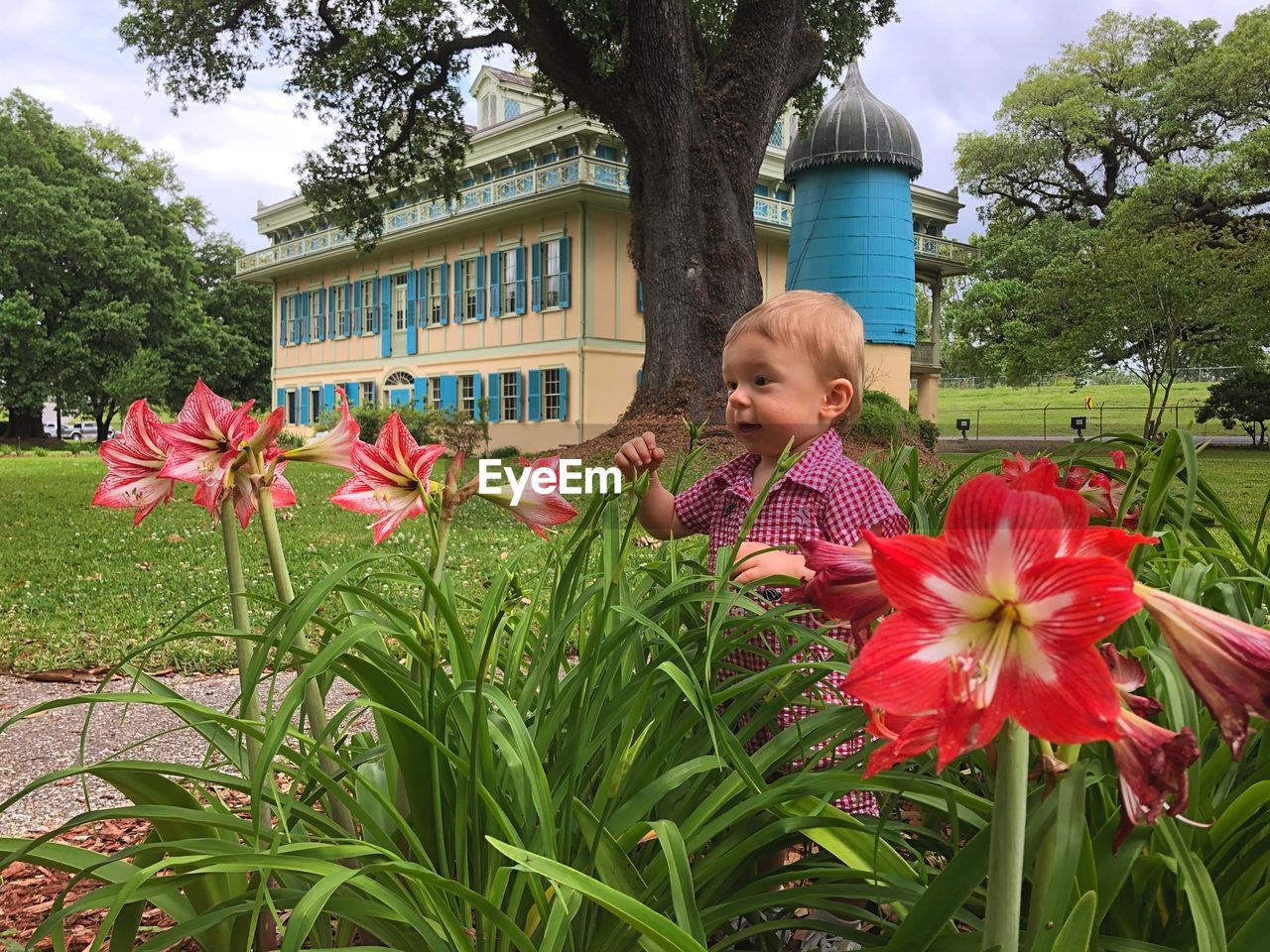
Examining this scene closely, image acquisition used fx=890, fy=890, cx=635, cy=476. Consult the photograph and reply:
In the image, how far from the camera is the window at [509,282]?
19.4 metres

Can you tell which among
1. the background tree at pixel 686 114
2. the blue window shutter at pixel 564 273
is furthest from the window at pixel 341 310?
the background tree at pixel 686 114

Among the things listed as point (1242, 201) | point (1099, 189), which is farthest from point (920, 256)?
point (1099, 189)

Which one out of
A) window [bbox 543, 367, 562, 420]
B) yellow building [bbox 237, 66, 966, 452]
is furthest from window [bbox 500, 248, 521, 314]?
window [bbox 543, 367, 562, 420]

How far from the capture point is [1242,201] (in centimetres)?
2295

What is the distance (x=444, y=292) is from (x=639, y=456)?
68.5 ft

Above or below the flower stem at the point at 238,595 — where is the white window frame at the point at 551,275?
above

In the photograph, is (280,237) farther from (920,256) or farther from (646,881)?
(646,881)

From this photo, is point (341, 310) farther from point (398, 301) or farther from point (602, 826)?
point (602, 826)

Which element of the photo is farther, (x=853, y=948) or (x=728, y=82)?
(x=728, y=82)

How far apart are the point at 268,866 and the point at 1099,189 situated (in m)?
35.6

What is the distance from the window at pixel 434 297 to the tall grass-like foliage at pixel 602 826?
21.0 m

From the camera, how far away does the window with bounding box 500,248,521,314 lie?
1936 cm

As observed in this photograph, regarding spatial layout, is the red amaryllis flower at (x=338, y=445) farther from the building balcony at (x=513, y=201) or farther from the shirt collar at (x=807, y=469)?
the building balcony at (x=513, y=201)

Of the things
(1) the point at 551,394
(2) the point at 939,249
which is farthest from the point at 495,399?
(2) the point at 939,249
